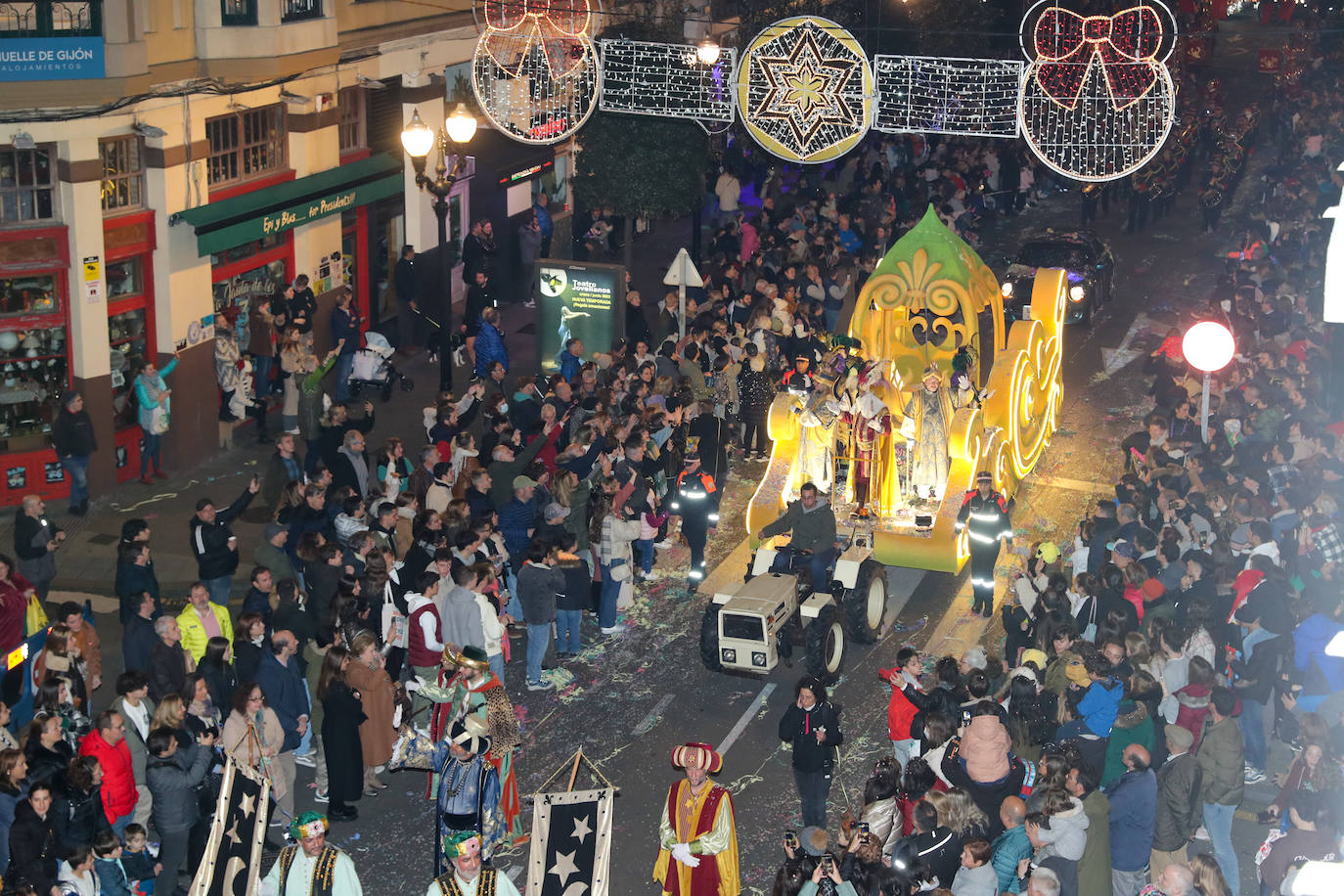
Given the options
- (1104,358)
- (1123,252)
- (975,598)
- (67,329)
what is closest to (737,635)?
(975,598)

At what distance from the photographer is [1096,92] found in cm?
2064

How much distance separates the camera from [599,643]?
56.4 feet

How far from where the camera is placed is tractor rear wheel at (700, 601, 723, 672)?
16.2m

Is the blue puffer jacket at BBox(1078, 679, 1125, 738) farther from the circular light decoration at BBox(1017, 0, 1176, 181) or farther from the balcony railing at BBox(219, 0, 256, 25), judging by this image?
the balcony railing at BBox(219, 0, 256, 25)

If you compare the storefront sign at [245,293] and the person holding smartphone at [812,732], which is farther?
the storefront sign at [245,293]

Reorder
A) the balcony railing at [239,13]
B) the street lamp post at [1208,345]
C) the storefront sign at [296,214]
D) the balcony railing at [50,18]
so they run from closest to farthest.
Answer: the street lamp post at [1208,345] < the balcony railing at [50,18] < the balcony railing at [239,13] < the storefront sign at [296,214]

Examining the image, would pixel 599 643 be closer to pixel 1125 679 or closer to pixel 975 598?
pixel 975 598

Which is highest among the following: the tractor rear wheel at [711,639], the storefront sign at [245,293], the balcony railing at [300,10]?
the balcony railing at [300,10]

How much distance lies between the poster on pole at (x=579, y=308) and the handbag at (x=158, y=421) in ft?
16.6

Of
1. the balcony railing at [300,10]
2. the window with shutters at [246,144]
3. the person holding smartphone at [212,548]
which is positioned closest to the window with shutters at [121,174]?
the window with shutters at [246,144]

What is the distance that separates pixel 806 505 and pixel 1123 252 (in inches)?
856

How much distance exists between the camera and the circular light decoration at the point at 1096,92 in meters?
16.9

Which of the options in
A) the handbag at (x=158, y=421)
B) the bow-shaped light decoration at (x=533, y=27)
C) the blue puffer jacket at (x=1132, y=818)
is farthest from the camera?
the bow-shaped light decoration at (x=533, y=27)

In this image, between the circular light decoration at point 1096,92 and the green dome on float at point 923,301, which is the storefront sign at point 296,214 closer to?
the green dome on float at point 923,301
